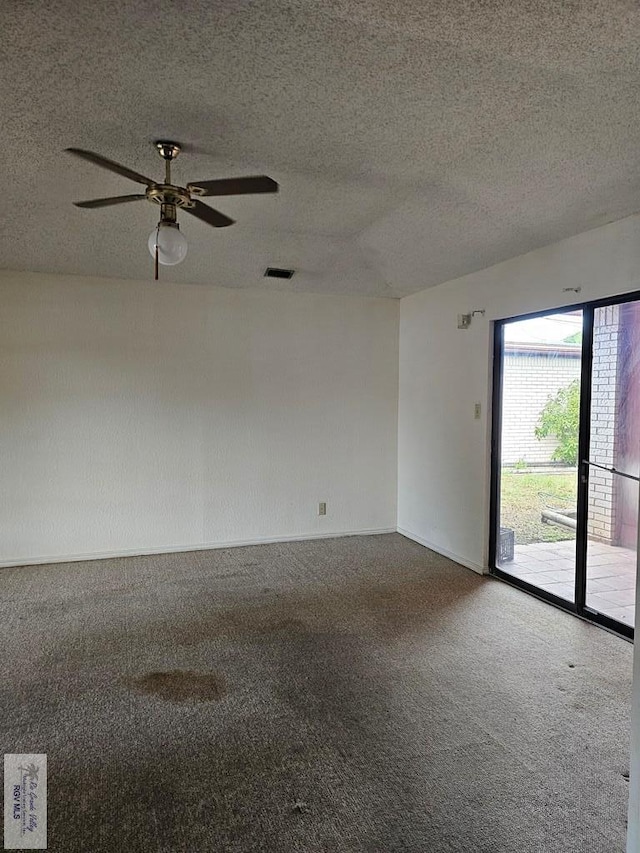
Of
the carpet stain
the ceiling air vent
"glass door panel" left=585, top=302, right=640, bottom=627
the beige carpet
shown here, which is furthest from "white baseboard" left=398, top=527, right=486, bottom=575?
the ceiling air vent

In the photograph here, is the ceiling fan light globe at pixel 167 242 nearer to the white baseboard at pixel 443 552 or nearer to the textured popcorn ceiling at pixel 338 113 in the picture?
the textured popcorn ceiling at pixel 338 113

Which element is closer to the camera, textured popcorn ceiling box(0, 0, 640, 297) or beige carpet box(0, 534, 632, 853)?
textured popcorn ceiling box(0, 0, 640, 297)

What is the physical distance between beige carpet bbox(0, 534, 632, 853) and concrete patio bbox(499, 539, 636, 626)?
0.19 meters

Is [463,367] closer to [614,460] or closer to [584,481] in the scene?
[584,481]

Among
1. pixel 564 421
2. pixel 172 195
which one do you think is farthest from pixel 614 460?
pixel 172 195

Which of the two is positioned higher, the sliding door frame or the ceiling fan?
the ceiling fan

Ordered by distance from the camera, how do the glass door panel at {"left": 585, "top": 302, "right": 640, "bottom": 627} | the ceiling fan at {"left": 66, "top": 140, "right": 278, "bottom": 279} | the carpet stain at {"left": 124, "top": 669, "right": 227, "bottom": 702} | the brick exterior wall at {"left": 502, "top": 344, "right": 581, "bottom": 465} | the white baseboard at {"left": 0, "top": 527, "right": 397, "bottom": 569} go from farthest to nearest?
the white baseboard at {"left": 0, "top": 527, "right": 397, "bottom": 569}, the brick exterior wall at {"left": 502, "top": 344, "right": 581, "bottom": 465}, the glass door panel at {"left": 585, "top": 302, "right": 640, "bottom": 627}, the carpet stain at {"left": 124, "top": 669, "right": 227, "bottom": 702}, the ceiling fan at {"left": 66, "top": 140, "right": 278, "bottom": 279}

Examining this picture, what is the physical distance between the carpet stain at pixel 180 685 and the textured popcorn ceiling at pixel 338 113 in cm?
253

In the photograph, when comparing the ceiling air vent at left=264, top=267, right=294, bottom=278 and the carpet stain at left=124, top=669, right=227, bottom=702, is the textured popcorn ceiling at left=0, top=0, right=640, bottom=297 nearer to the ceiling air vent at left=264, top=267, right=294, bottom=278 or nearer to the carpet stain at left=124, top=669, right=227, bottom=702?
the ceiling air vent at left=264, top=267, right=294, bottom=278

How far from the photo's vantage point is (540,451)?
3.93 m

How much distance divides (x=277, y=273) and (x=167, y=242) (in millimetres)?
2294

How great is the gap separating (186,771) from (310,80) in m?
2.59

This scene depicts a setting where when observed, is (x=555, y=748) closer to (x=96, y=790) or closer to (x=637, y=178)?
(x=96, y=790)

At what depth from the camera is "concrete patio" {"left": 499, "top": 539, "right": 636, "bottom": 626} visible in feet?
10.7
